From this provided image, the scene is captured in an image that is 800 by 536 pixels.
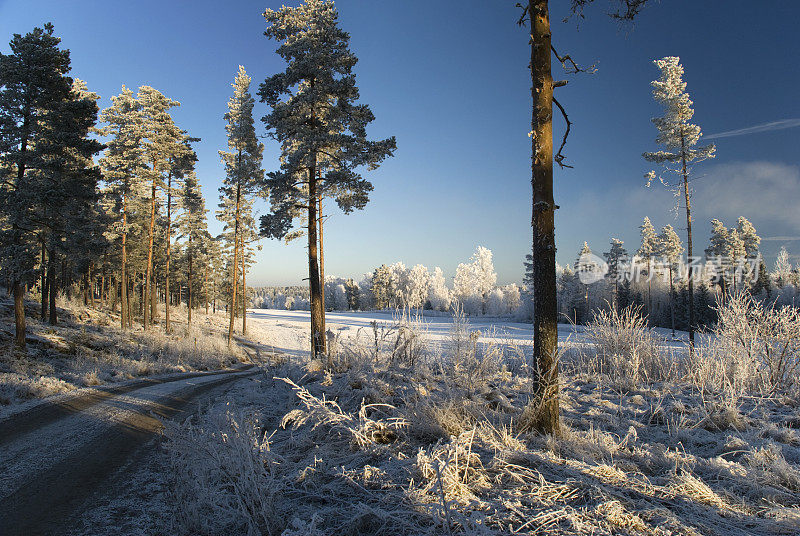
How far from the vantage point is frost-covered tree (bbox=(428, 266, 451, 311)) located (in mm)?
90275

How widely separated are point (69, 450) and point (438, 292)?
293ft

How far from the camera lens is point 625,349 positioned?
823 cm

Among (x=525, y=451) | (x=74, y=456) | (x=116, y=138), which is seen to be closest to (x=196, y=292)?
(x=116, y=138)

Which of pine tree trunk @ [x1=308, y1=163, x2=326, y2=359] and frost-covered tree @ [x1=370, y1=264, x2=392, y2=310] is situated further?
frost-covered tree @ [x1=370, y1=264, x2=392, y2=310]

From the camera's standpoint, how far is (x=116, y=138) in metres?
24.5

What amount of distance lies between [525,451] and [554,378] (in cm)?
123

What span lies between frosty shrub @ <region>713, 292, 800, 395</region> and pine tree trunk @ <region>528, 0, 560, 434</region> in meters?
4.02

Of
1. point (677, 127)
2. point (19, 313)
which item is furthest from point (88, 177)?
point (677, 127)

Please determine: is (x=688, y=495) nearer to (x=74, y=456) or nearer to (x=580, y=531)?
(x=580, y=531)

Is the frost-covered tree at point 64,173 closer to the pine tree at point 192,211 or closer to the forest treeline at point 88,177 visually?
the forest treeline at point 88,177

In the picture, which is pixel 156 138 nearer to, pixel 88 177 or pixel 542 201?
pixel 88 177

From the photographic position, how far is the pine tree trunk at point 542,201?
14.8 ft

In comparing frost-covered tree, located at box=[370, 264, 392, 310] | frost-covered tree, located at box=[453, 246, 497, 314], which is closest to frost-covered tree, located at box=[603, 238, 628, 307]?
frost-covered tree, located at box=[453, 246, 497, 314]

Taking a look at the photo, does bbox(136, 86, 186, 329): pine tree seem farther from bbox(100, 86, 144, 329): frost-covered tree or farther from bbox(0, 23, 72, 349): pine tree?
bbox(0, 23, 72, 349): pine tree
